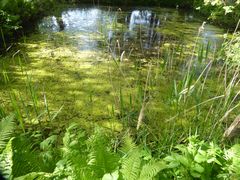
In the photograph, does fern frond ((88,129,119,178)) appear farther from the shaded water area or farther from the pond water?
the pond water

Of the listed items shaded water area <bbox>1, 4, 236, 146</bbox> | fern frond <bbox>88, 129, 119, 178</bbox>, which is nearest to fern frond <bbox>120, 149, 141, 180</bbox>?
fern frond <bbox>88, 129, 119, 178</bbox>

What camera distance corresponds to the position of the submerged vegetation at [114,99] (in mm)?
1393

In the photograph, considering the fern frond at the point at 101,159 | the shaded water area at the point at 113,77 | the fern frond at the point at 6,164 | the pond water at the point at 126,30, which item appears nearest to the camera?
the fern frond at the point at 6,164

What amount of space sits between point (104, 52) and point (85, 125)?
7.17 feet

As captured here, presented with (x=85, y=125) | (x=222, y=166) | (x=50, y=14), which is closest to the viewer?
(x=222, y=166)

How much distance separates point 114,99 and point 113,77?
94 centimetres

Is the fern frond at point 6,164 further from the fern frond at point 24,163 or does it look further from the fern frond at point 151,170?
the fern frond at point 151,170

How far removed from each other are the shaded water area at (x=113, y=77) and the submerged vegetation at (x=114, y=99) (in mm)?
15

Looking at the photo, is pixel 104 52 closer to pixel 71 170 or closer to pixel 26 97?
pixel 26 97

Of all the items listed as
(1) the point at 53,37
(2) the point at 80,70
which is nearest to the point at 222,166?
(2) the point at 80,70

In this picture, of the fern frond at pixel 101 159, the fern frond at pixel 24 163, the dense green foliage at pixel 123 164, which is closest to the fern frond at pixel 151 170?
the dense green foliage at pixel 123 164

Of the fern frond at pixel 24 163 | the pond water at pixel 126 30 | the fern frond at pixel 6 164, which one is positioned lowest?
the pond water at pixel 126 30

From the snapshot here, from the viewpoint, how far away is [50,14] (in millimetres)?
7242

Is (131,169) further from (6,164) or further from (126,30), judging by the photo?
(126,30)
